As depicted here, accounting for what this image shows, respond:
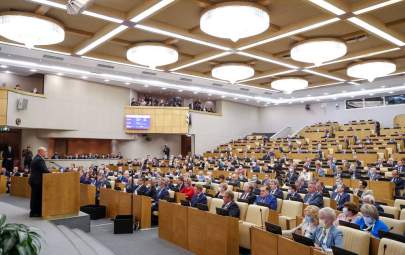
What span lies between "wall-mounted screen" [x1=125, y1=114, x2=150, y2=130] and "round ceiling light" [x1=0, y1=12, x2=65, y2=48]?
10.6 m

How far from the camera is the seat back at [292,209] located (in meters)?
6.60

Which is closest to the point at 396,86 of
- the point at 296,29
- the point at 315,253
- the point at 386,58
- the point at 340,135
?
the point at 340,135

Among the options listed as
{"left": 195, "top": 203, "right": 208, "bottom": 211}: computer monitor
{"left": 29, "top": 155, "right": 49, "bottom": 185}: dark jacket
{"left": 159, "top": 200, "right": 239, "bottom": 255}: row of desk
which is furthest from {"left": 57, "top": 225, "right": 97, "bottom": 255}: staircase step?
{"left": 195, "top": 203, "right": 208, "bottom": 211}: computer monitor

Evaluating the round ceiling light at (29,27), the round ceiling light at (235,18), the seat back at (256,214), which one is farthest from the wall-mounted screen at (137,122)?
the seat back at (256,214)

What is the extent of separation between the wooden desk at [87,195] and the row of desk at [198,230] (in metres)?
3.47

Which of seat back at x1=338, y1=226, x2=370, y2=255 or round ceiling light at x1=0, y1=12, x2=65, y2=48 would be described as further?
round ceiling light at x1=0, y1=12, x2=65, y2=48

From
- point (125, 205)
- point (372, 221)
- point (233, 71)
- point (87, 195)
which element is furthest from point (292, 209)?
point (233, 71)

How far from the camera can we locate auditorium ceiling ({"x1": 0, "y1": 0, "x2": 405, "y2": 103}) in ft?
27.2

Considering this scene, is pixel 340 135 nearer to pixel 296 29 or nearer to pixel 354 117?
pixel 354 117

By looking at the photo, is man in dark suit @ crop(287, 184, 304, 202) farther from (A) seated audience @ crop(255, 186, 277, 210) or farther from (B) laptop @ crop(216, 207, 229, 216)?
(B) laptop @ crop(216, 207, 229, 216)

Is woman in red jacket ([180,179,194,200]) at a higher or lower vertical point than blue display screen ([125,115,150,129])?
lower

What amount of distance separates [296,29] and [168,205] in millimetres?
5977

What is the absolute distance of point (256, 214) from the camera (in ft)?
20.1

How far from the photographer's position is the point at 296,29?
31.4 ft
